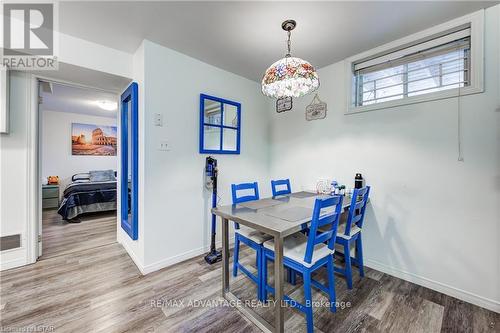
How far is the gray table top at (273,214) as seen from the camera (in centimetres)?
138

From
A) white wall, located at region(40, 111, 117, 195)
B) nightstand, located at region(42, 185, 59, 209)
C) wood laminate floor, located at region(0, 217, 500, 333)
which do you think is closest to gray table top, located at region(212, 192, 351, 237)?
wood laminate floor, located at region(0, 217, 500, 333)

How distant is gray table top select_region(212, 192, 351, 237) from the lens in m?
1.38

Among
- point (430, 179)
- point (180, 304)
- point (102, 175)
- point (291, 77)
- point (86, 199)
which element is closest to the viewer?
point (291, 77)

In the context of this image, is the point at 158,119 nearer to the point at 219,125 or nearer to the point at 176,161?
the point at 176,161

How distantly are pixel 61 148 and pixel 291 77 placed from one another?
6.62m

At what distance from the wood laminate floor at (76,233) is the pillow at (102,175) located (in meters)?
1.23

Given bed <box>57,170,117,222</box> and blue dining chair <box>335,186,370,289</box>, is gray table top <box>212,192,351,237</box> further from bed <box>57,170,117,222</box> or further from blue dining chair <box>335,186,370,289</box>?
bed <box>57,170,117,222</box>

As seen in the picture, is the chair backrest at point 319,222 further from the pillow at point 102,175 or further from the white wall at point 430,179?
the pillow at point 102,175

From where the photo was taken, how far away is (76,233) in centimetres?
338

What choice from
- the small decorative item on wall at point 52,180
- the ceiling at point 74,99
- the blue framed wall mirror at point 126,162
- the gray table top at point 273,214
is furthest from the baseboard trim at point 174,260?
the small decorative item on wall at point 52,180

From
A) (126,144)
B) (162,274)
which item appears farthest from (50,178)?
(162,274)

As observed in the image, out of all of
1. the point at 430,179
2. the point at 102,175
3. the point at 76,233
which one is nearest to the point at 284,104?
the point at 430,179

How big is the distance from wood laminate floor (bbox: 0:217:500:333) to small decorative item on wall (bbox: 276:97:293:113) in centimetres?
240

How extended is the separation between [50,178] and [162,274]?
16.9 feet
